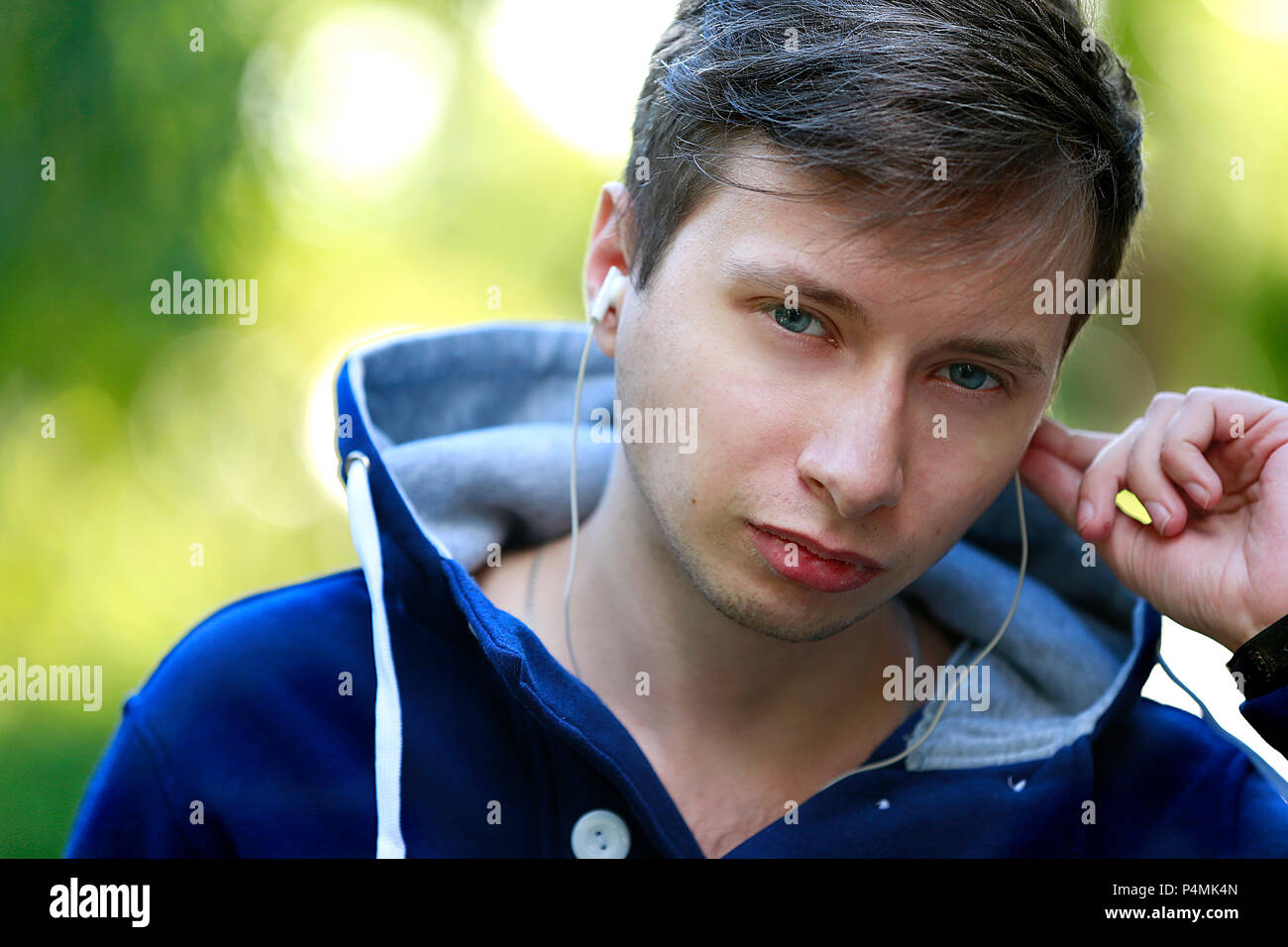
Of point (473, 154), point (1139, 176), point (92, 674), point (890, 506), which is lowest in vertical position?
point (92, 674)

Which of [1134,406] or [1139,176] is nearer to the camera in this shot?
[1139,176]

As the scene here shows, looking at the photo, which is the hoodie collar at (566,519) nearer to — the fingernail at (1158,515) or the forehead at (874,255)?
the fingernail at (1158,515)

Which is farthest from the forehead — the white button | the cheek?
the white button

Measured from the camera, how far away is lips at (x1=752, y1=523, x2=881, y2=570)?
48.3 inches

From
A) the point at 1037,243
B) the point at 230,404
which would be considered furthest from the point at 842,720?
the point at 230,404

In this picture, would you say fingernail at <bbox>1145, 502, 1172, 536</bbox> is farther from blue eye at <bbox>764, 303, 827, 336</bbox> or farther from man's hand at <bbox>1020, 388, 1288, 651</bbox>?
blue eye at <bbox>764, 303, 827, 336</bbox>

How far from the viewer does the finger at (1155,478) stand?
1.43m

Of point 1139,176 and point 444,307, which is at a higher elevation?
point 444,307

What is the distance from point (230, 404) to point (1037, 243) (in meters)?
4.87

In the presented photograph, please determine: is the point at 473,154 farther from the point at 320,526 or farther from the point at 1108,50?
the point at 1108,50

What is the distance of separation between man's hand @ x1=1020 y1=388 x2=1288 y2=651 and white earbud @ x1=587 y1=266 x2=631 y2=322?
0.76 meters

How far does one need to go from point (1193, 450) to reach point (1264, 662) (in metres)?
0.30

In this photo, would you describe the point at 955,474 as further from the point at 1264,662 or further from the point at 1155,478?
the point at 1264,662

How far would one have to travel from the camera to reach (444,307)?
6.29 metres
